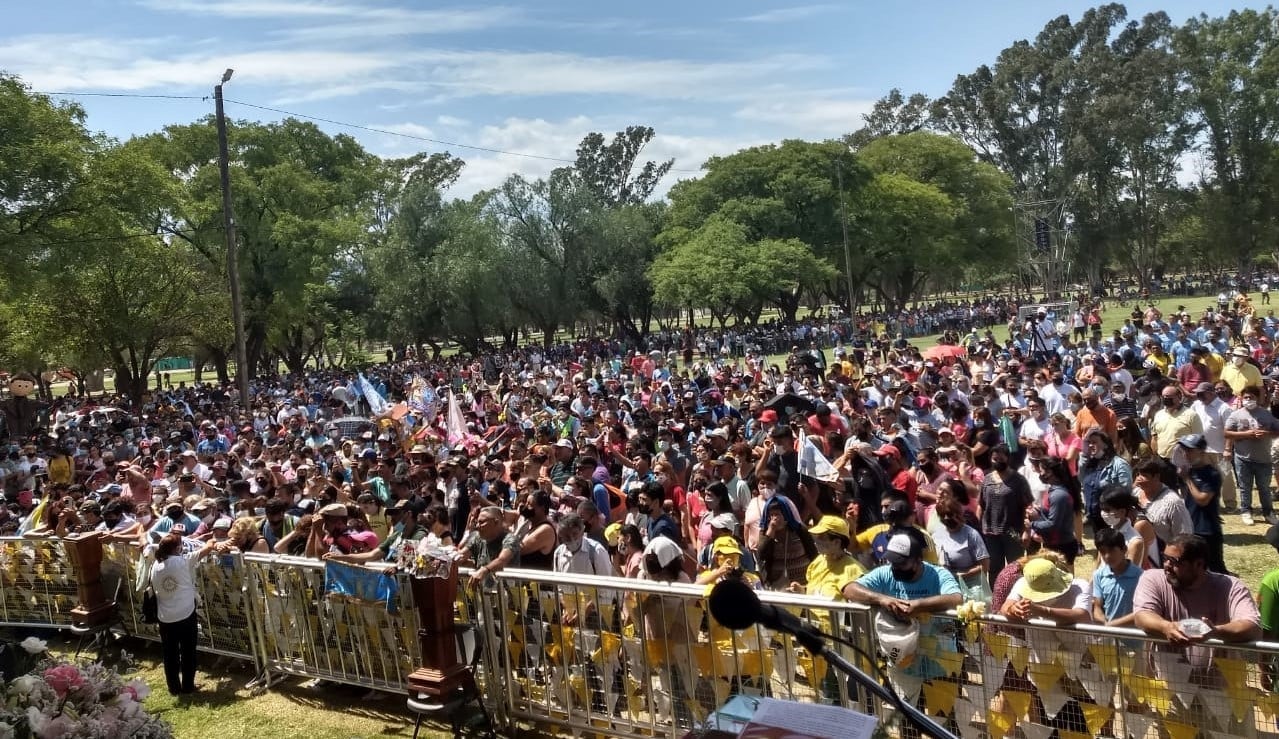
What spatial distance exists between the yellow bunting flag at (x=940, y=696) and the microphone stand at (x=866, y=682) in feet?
7.83

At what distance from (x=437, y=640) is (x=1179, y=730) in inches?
154

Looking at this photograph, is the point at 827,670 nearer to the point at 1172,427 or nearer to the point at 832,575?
the point at 832,575

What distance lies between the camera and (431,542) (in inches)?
226

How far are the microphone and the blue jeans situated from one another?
8878 mm

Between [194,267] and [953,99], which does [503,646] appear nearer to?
[194,267]

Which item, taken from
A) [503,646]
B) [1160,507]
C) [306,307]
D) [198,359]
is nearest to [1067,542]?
[1160,507]

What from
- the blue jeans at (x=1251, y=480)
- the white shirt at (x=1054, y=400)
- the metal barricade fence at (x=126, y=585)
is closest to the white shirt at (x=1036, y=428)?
the white shirt at (x=1054, y=400)

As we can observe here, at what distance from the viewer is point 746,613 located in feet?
6.78

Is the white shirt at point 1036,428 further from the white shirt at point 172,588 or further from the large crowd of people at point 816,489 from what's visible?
the white shirt at point 172,588

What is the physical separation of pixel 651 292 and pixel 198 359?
83.5 feet

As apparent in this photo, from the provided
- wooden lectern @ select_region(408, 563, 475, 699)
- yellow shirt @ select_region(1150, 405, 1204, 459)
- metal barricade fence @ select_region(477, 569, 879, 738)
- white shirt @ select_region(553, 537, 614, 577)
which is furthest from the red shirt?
wooden lectern @ select_region(408, 563, 475, 699)

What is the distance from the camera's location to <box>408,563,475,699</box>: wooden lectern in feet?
18.3

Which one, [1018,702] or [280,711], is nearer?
[1018,702]

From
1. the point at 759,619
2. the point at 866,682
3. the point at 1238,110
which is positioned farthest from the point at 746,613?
the point at 1238,110
